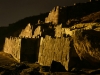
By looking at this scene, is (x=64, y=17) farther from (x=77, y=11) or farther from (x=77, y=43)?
(x=77, y=43)

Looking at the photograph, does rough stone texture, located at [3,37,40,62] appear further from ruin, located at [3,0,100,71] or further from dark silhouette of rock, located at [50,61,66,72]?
dark silhouette of rock, located at [50,61,66,72]

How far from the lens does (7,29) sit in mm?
57438

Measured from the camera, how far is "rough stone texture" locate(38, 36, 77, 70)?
22.9 metres

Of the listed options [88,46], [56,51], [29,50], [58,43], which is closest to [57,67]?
[56,51]

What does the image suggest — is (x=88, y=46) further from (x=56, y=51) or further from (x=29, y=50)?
(x=29, y=50)

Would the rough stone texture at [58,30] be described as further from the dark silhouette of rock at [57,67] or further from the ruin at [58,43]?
the dark silhouette of rock at [57,67]

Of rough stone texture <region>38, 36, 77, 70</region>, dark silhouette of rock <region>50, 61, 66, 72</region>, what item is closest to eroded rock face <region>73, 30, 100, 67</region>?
rough stone texture <region>38, 36, 77, 70</region>

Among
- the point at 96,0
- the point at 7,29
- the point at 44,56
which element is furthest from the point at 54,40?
the point at 7,29

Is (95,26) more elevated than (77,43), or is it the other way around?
(95,26)

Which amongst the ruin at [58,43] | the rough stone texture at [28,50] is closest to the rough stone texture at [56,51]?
the ruin at [58,43]

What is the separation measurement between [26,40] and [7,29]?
2738 cm

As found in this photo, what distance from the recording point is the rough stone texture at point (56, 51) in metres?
22.9

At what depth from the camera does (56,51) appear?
24891mm

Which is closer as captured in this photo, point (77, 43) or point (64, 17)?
point (77, 43)
